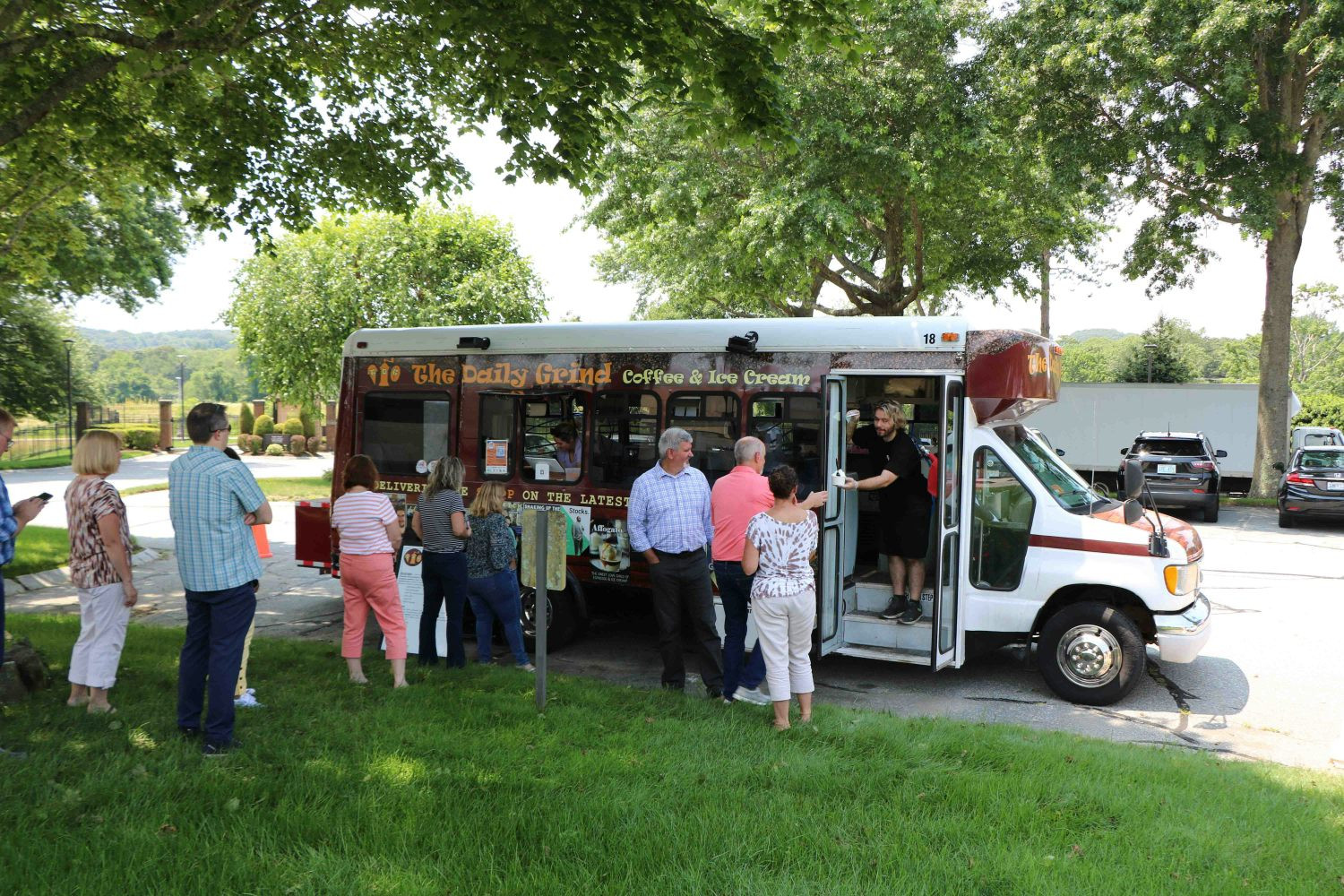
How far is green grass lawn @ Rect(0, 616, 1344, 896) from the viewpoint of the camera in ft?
11.9

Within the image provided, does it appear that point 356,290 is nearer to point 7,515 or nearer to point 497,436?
point 497,436

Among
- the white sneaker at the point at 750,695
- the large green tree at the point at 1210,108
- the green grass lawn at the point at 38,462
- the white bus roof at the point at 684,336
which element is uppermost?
the large green tree at the point at 1210,108

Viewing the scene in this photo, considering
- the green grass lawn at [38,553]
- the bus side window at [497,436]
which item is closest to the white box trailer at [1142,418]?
the bus side window at [497,436]

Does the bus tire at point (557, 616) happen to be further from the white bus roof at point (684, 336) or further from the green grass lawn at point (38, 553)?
the green grass lawn at point (38, 553)

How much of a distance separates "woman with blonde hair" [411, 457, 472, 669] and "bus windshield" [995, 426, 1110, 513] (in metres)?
4.14

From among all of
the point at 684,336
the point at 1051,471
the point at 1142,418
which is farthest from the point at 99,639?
the point at 1142,418

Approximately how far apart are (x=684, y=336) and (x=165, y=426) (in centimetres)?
4542

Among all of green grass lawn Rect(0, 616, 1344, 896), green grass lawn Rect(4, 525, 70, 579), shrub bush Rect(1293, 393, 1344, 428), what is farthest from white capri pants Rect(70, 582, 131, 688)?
shrub bush Rect(1293, 393, 1344, 428)

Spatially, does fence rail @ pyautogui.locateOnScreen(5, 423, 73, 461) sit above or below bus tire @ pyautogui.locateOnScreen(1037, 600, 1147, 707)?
above

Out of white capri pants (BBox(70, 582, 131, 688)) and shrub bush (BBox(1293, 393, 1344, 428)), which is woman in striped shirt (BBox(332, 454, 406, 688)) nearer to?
white capri pants (BBox(70, 582, 131, 688))

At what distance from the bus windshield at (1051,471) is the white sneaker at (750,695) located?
8.88 ft

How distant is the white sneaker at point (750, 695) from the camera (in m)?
6.40

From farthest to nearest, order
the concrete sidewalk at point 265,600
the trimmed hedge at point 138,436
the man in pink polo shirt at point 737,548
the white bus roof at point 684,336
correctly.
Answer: the trimmed hedge at point 138,436 → the concrete sidewalk at point 265,600 → the white bus roof at point 684,336 → the man in pink polo shirt at point 737,548

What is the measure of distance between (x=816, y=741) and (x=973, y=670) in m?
3.03
